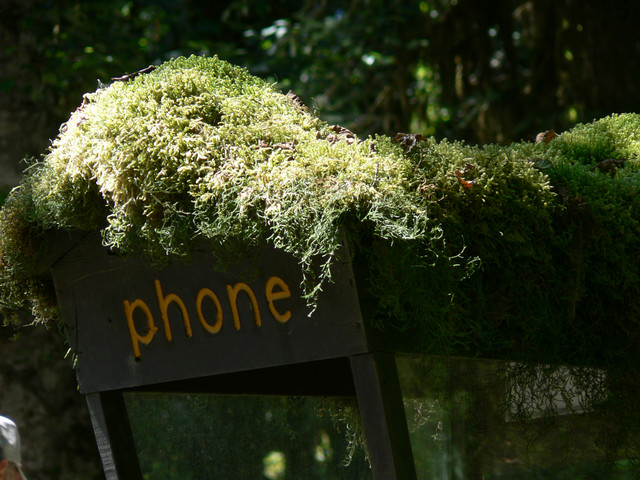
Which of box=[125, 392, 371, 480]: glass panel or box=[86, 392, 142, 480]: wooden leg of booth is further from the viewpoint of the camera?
box=[125, 392, 371, 480]: glass panel

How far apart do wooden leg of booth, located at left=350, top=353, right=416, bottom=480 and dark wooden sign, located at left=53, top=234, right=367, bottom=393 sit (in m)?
0.04

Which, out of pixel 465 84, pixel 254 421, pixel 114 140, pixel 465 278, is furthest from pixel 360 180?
pixel 465 84

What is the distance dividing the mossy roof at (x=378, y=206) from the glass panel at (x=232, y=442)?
618 mm

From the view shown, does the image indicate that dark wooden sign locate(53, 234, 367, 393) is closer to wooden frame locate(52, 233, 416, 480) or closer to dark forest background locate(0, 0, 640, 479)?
wooden frame locate(52, 233, 416, 480)

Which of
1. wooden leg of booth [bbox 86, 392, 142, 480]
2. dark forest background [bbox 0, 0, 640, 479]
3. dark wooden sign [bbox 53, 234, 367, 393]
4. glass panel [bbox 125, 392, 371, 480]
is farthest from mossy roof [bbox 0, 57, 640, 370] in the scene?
dark forest background [bbox 0, 0, 640, 479]

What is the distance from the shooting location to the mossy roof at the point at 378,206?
4.64ft

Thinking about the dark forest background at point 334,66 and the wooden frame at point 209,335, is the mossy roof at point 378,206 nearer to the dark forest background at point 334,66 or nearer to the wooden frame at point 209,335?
the wooden frame at point 209,335

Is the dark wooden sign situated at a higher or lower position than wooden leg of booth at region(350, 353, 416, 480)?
higher

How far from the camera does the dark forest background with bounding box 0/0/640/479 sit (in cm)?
325

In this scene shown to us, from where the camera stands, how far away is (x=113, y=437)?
6.70ft

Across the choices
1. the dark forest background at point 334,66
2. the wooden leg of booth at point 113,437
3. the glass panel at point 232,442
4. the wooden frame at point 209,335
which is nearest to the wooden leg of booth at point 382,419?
the wooden frame at point 209,335

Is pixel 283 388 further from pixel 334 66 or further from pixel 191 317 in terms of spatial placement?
pixel 334 66

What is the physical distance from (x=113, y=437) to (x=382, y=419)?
876 millimetres

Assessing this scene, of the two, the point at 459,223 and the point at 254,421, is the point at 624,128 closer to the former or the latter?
the point at 459,223
